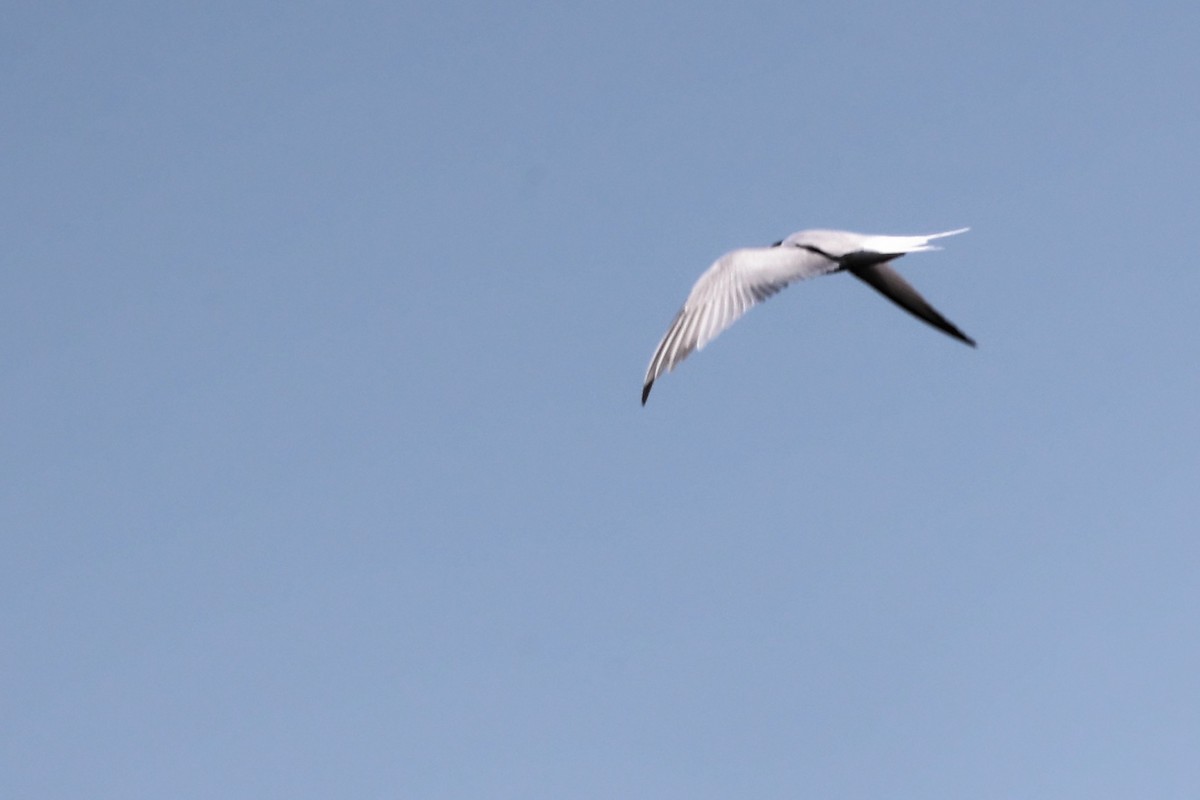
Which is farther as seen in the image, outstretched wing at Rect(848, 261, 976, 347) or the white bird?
outstretched wing at Rect(848, 261, 976, 347)

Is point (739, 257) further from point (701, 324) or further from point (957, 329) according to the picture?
point (957, 329)

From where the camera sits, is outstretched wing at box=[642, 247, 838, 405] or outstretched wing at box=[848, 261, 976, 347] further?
outstretched wing at box=[848, 261, 976, 347]

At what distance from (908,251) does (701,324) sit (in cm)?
283

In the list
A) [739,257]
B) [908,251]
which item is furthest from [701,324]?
[908,251]

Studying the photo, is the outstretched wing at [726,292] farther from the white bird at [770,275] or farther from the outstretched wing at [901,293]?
the outstretched wing at [901,293]

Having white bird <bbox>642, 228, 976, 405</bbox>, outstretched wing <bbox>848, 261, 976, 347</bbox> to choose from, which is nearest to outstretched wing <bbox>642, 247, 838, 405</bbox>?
white bird <bbox>642, 228, 976, 405</bbox>

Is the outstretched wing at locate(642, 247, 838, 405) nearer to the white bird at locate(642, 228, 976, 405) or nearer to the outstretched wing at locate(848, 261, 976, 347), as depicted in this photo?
the white bird at locate(642, 228, 976, 405)

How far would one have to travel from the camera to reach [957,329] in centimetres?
2269

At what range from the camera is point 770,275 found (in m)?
20.5

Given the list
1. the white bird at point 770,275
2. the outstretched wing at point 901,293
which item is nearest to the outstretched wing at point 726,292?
the white bird at point 770,275

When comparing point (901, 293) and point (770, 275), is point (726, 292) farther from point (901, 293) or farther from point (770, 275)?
point (901, 293)

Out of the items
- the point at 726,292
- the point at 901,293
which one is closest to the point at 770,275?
the point at 726,292

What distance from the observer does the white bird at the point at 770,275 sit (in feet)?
65.5

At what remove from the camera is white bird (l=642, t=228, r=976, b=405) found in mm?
19953
